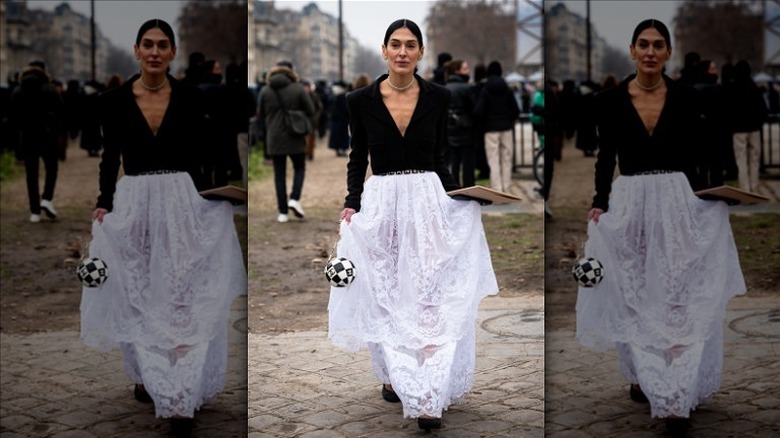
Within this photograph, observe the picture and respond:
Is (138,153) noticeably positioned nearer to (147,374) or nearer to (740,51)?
(147,374)

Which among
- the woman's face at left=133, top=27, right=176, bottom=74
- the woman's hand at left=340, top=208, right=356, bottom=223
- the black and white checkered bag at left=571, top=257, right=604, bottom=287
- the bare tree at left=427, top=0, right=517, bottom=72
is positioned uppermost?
the bare tree at left=427, top=0, right=517, bottom=72

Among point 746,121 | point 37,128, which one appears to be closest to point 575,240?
point 746,121

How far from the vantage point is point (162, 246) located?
415 cm

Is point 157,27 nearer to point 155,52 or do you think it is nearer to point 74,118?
point 155,52

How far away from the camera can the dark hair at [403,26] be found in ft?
16.4

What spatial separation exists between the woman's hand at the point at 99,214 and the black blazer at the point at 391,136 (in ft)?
4.22

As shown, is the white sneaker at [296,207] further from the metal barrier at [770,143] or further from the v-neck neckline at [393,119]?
the metal barrier at [770,143]

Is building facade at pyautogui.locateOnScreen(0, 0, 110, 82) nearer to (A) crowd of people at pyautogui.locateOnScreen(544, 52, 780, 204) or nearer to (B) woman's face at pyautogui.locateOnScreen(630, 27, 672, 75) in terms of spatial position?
(A) crowd of people at pyautogui.locateOnScreen(544, 52, 780, 204)

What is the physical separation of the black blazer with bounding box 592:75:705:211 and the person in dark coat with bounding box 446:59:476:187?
26.3ft

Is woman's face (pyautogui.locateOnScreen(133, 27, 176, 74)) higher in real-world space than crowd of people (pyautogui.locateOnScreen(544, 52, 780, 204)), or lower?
higher

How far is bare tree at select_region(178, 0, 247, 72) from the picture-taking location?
13.4 feet

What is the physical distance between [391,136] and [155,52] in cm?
129

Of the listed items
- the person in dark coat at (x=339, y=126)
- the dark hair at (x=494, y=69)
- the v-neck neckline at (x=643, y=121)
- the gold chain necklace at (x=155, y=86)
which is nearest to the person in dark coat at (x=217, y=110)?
the gold chain necklace at (x=155, y=86)

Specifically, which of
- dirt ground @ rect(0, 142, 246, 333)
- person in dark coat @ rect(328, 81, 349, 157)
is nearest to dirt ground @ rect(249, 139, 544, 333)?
person in dark coat @ rect(328, 81, 349, 157)
